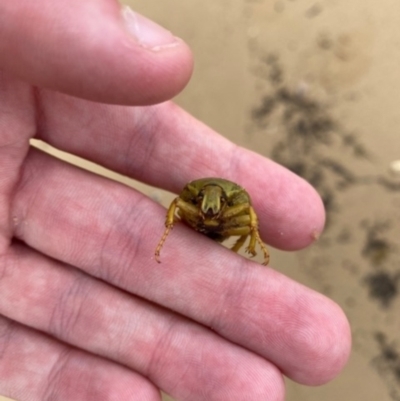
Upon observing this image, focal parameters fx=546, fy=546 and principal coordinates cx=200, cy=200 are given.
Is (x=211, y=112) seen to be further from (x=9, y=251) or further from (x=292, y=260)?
(x=9, y=251)

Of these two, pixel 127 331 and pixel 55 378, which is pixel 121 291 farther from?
pixel 55 378

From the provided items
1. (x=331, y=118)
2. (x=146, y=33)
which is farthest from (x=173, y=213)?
(x=331, y=118)

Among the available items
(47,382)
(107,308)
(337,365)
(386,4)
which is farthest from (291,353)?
(386,4)

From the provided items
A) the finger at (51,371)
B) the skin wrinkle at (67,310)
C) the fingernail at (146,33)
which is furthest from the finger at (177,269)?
the fingernail at (146,33)

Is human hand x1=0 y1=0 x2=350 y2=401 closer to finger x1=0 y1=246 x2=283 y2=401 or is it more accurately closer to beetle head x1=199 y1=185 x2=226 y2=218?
finger x1=0 y1=246 x2=283 y2=401

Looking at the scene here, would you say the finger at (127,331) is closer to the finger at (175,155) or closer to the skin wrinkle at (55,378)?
the skin wrinkle at (55,378)

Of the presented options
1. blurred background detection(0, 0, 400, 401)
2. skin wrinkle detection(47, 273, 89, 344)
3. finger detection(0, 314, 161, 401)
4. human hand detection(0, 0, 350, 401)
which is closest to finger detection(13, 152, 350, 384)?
human hand detection(0, 0, 350, 401)

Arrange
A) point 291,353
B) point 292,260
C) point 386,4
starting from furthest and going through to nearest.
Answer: point 386,4
point 292,260
point 291,353
